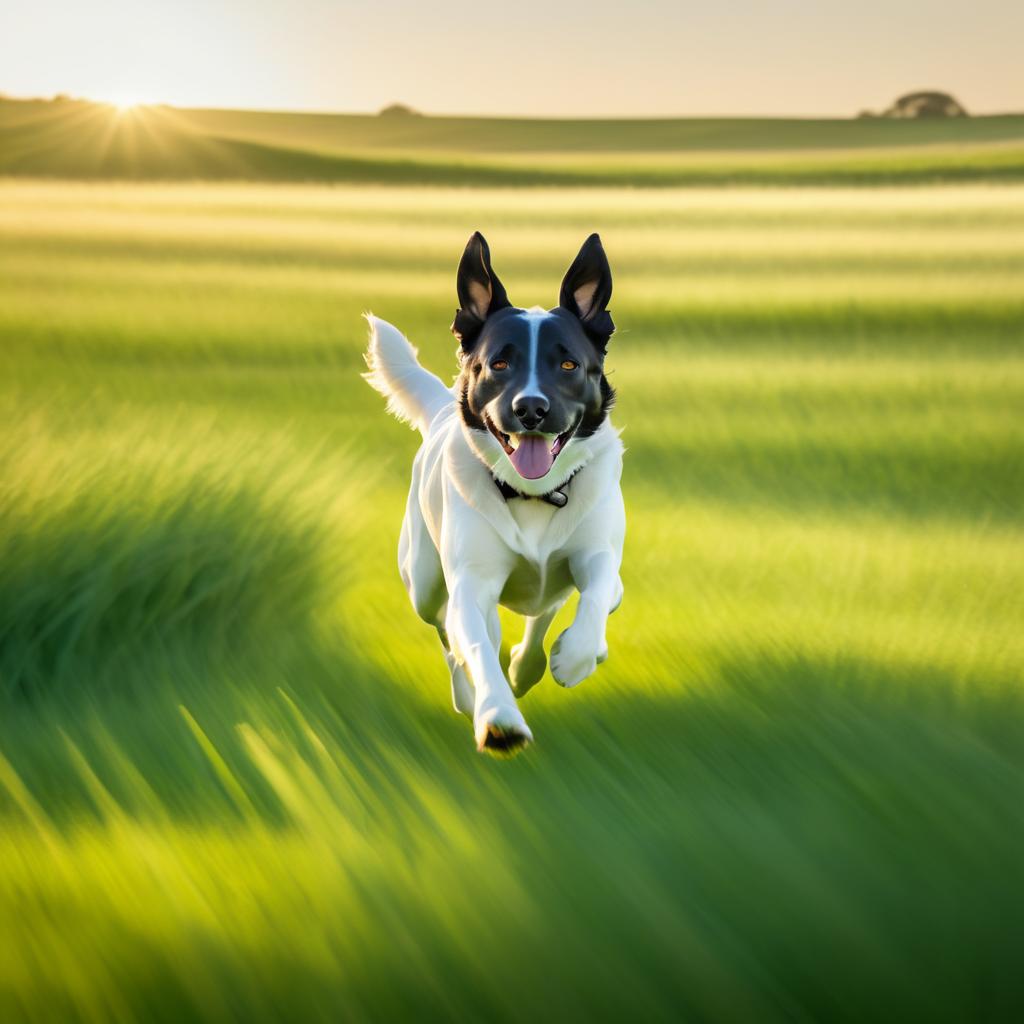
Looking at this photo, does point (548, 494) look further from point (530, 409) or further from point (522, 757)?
point (522, 757)

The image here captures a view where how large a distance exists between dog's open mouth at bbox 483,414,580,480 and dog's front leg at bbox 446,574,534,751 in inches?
18.6

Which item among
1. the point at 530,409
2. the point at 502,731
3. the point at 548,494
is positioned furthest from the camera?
the point at 548,494

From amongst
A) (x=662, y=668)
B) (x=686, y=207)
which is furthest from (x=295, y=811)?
(x=686, y=207)

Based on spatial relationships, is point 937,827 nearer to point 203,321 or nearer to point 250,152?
point 203,321

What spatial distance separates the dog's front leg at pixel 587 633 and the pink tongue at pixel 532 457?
0.42 m

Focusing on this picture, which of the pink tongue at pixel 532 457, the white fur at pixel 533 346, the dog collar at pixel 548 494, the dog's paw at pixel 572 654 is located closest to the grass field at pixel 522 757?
the dog's paw at pixel 572 654

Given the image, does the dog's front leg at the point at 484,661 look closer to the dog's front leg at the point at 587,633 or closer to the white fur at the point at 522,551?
the white fur at the point at 522,551

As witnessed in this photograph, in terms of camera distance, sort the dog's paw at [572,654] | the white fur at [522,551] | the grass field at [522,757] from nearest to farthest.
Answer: the grass field at [522,757], the dog's paw at [572,654], the white fur at [522,551]

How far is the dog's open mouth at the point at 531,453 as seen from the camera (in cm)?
603

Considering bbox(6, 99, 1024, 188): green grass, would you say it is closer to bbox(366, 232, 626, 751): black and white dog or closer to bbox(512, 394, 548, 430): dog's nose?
bbox(366, 232, 626, 751): black and white dog

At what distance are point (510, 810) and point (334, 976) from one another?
3.98ft

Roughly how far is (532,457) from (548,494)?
0.21 meters

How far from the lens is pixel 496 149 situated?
58094 mm

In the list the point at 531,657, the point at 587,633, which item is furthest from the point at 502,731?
the point at 531,657
